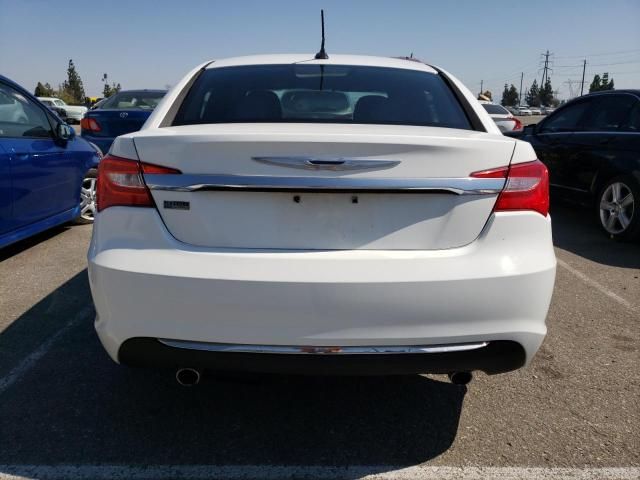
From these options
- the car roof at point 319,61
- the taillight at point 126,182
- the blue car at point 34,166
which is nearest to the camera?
the taillight at point 126,182

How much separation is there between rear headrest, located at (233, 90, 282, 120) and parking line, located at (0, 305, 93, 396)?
5.65ft

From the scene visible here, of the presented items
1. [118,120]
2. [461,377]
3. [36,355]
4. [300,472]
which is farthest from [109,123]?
[461,377]

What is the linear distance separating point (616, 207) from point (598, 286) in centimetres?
178

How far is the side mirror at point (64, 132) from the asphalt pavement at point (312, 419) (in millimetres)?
2436

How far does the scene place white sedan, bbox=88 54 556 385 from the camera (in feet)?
6.73

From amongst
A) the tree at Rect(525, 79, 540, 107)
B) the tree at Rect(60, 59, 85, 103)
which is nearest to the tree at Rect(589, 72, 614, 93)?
the tree at Rect(525, 79, 540, 107)

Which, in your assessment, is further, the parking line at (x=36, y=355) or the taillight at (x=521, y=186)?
the parking line at (x=36, y=355)

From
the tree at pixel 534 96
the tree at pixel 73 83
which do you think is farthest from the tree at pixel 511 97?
the tree at pixel 73 83

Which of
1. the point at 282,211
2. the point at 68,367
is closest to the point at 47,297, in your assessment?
the point at 68,367

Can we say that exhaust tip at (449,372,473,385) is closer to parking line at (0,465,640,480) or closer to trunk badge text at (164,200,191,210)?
parking line at (0,465,640,480)

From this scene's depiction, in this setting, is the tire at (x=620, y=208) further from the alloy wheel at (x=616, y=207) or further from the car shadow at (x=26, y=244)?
the car shadow at (x=26, y=244)

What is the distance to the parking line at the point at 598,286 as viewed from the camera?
423cm

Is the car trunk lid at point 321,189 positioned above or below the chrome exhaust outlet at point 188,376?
above

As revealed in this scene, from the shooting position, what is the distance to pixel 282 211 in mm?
2098
